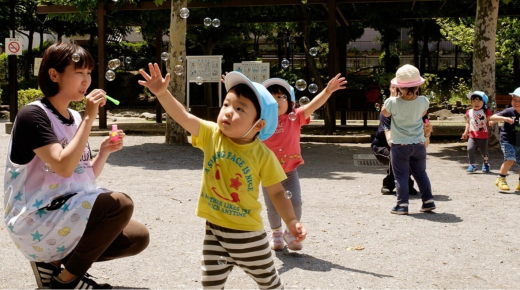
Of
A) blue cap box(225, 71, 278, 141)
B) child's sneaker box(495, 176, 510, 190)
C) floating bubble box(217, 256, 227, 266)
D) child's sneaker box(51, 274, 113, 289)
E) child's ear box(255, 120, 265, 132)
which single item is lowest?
child's sneaker box(495, 176, 510, 190)

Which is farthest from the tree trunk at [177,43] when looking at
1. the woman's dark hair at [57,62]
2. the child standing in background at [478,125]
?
the woman's dark hair at [57,62]

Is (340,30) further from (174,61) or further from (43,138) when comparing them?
(43,138)

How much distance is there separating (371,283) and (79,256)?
2.01 metres

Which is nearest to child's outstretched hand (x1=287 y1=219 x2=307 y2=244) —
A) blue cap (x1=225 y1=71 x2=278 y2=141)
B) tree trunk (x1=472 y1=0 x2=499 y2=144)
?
blue cap (x1=225 y1=71 x2=278 y2=141)

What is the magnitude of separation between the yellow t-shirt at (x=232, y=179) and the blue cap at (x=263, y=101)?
15 centimetres

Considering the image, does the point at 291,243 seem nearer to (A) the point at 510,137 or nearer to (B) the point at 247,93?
(B) the point at 247,93

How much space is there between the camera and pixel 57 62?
147 inches

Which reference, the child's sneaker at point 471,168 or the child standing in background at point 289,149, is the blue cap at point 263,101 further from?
the child's sneaker at point 471,168

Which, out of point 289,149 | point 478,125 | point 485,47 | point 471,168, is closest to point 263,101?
point 289,149

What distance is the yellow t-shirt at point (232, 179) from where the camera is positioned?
3641 millimetres

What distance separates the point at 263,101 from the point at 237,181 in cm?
46

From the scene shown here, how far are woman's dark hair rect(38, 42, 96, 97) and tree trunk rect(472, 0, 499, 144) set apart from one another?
11.8 meters

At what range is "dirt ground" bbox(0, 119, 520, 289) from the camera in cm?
468

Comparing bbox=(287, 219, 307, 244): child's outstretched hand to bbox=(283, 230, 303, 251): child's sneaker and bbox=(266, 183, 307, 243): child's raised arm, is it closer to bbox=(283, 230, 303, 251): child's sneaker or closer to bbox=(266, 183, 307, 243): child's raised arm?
bbox=(266, 183, 307, 243): child's raised arm
